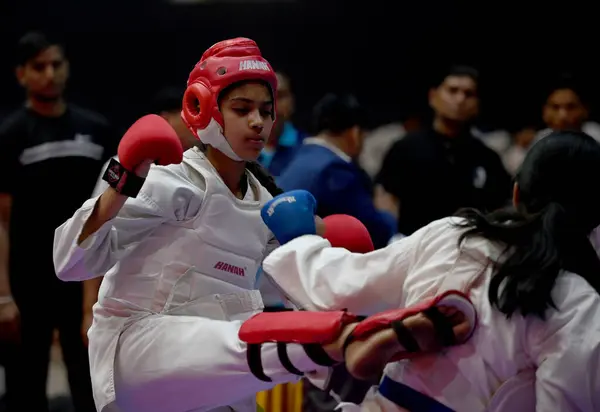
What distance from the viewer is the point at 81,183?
16.3 feet

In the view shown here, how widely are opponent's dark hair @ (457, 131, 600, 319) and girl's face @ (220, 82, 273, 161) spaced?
0.86 m

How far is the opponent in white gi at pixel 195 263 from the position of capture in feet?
8.84

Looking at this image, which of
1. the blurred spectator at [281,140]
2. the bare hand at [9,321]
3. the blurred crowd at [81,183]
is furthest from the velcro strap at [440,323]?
the blurred spectator at [281,140]

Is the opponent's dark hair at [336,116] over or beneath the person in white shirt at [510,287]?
→ over

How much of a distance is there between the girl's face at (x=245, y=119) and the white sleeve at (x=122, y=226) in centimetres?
22

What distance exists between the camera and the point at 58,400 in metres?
5.82

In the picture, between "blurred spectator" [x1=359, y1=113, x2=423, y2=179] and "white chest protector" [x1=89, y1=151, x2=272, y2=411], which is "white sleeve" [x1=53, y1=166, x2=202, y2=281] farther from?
"blurred spectator" [x1=359, y1=113, x2=423, y2=179]

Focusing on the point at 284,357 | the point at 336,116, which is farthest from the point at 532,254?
the point at 336,116

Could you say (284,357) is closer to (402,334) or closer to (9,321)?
(402,334)

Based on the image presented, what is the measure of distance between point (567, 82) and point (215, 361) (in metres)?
3.91

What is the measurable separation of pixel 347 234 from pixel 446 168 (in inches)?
91.2

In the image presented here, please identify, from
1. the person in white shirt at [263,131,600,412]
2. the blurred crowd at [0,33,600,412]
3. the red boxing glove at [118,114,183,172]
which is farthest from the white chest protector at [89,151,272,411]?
the blurred crowd at [0,33,600,412]

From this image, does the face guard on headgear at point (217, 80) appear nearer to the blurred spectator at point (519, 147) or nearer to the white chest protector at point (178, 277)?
the white chest protector at point (178, 277)

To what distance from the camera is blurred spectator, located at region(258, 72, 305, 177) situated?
18.2 feet
